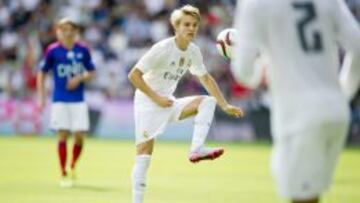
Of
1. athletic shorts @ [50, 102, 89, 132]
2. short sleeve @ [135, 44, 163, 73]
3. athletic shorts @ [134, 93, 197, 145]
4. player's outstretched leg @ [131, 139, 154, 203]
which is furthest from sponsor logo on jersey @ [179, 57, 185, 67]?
athletic shorts @ [50, 102, 89, 132]

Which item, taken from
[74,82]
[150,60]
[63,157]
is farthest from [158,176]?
[150,60]

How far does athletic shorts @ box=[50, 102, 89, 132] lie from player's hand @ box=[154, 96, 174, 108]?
5.21 meters

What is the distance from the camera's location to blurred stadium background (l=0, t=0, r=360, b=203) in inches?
737

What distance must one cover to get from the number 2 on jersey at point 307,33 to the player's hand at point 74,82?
368 inches

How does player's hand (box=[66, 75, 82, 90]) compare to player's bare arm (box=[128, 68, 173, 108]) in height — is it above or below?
below

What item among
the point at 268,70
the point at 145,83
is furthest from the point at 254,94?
the point at 268,70

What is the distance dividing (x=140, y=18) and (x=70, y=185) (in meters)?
14.2

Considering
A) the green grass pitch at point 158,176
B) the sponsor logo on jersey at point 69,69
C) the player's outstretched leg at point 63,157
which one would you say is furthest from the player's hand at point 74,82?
the green grass pitch at point 158,176

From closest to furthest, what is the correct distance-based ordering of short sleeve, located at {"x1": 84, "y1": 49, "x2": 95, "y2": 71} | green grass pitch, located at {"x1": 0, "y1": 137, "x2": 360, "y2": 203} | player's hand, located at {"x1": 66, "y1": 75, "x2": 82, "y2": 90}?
1. green grass pitch, located at {"x1": 0, "y1": 137, "x2": 360, "y2": 203}
2. player's hand, located at {"x1": 66, "y1": 75, "x2": 82, "y2": 90}
3. short sleeve, located at {"x1": 84, "y1": 49, "x2": 95, "y2": 71}

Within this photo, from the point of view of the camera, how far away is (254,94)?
82.1ft

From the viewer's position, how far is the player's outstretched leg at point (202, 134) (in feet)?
36.2

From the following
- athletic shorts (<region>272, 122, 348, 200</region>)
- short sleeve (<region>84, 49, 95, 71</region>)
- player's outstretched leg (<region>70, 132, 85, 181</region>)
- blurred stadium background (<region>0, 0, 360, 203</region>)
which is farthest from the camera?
blurred stadium background (<region>0, 0, 360, 203</region>)

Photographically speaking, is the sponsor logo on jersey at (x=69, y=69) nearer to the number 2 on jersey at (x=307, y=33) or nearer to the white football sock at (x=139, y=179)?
the white football sock at (x=139, y=179)

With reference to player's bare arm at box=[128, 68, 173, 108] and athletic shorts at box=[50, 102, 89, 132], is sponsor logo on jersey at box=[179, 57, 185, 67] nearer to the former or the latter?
player's bare arm at box=[128, 68, 173, 108]
